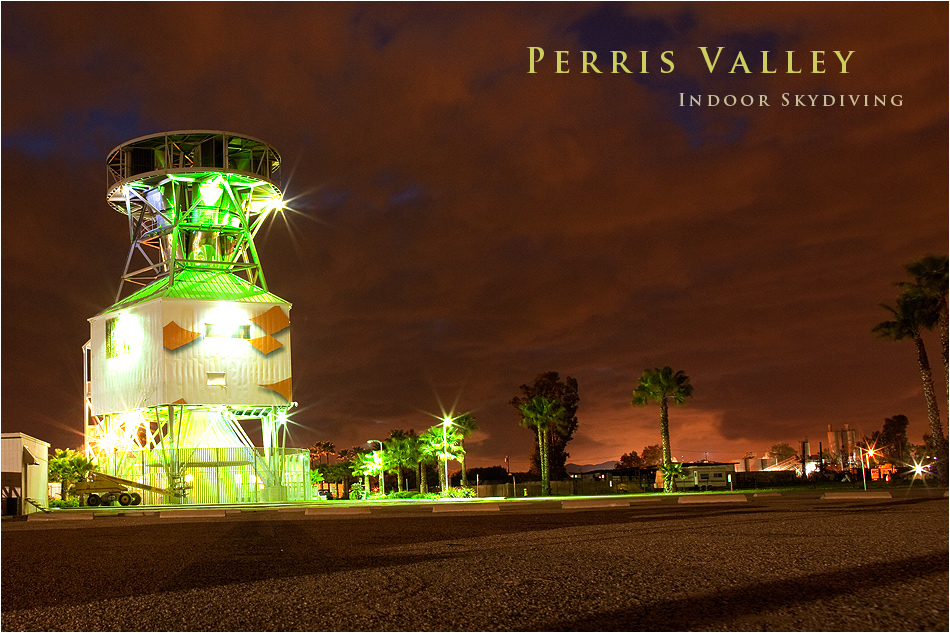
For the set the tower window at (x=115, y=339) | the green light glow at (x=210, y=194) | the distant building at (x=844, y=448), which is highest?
the green light glow at (x=210, y=194)

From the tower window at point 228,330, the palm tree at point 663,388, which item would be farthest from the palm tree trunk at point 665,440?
the tower window at point 228,330

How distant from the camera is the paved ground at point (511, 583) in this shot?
5840mm

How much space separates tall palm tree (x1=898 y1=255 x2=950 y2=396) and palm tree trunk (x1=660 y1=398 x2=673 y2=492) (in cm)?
1766

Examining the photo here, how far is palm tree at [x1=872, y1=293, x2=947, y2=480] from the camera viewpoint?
4928 centimetres

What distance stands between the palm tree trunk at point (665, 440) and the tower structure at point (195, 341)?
74.5 ft

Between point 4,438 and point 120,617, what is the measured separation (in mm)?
30134

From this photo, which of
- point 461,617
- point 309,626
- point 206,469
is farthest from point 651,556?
point 206,469

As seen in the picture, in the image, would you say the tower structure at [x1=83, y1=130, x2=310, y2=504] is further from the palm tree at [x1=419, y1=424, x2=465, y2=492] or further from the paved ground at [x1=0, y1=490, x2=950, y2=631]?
the paved ground at [x1=0, y1=490, x2=950, y2=631]

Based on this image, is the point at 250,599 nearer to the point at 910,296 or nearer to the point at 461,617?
the point at 461,617

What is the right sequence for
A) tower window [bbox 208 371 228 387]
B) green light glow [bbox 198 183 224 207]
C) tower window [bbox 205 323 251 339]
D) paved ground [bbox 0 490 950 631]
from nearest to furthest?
paved ground [bbox 0 490 950 631], tower window [bbox 208 371 228 387], tower window [bbox 205 323 251 339], green light glow [bbox 198 183 224 207]

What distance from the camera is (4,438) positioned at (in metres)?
33.0

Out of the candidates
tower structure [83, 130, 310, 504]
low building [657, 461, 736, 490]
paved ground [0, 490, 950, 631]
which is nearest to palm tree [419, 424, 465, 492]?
tower structure [83, 130, 310, 504]

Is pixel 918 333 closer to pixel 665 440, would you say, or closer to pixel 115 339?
pixel 665 440

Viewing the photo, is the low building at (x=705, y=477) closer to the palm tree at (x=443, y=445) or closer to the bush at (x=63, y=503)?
the palm tree at (x=443, y=445)
